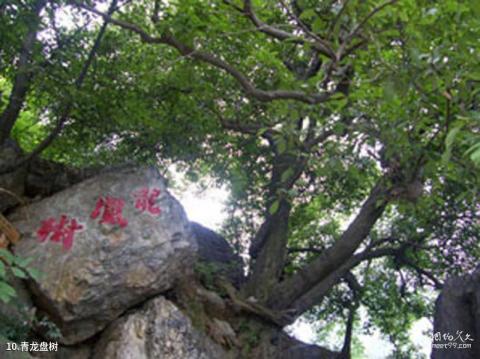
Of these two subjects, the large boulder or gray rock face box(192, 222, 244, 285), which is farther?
gray rock face box(192, 222, 244, 285)

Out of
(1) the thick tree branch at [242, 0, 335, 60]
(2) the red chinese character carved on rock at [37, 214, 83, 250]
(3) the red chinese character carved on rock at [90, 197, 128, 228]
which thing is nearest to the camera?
(1) the thick tree branch at [242, 0, 335, 60]

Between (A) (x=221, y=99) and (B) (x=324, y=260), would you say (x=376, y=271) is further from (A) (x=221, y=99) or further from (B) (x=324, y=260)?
(A) (x=221, y=99)

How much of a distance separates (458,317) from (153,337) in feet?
16.0

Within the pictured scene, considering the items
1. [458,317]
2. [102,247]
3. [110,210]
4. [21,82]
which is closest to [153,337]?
[102,247]

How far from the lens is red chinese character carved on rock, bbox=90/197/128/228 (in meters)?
5.70

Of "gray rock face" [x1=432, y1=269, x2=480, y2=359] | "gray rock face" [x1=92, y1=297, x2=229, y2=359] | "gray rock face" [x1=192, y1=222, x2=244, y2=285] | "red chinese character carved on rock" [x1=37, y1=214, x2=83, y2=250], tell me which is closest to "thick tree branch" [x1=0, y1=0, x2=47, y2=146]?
"red chinese character carved on rock" [x1=37, y1=214, x2=83, y2=250]

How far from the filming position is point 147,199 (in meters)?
6.07

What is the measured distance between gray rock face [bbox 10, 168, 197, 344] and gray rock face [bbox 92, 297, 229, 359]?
14 centimetres

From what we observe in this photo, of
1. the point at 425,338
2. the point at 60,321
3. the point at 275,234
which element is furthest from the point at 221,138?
the point at 425,338

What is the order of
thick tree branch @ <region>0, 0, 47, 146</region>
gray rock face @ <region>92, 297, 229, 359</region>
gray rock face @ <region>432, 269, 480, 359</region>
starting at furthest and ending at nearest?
gray rock face @ <region>432, 269, 480, 359</region> → gray rock face @ <region>92, 297, 229, 359</region> → thick tree branch @ <region>0, 0, 47, 146</region>

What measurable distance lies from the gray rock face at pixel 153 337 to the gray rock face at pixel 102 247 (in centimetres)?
14

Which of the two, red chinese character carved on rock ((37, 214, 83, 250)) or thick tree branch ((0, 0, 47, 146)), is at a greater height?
thick tree branch ((0, 0, 47, 146))

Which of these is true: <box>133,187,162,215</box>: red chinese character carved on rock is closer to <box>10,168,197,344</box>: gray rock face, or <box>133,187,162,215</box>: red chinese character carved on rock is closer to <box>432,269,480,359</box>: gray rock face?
<box>10,168,197,344</box>: gray rock face

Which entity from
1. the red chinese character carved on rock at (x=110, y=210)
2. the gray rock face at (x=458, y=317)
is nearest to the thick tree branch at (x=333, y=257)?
the gray rock face at (x=458, y=317)
